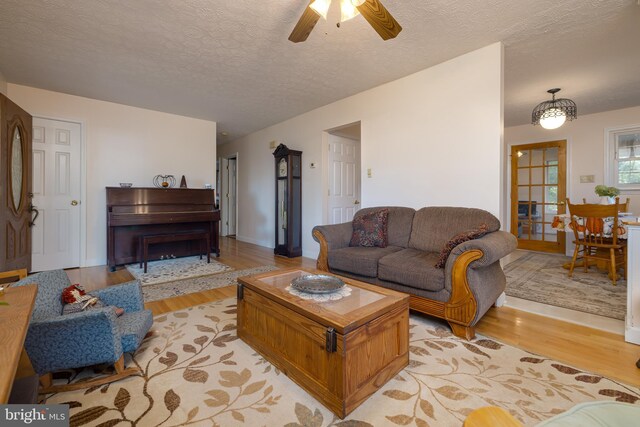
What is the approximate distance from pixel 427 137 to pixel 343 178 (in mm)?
1889

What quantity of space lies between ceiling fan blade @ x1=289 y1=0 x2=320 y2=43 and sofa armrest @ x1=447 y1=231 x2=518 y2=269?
183 cm

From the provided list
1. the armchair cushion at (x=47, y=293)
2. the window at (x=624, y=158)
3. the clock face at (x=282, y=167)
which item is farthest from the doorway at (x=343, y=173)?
the window at (x=624, y=158)

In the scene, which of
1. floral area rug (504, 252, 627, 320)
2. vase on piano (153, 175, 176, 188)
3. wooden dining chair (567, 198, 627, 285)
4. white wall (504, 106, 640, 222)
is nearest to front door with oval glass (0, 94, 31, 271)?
vase on piano (153, 175, 176, 188)

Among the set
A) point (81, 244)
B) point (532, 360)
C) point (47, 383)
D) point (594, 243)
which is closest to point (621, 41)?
point (594, 243)

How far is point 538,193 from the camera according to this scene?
5.29 meters

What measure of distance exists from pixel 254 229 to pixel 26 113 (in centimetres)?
378

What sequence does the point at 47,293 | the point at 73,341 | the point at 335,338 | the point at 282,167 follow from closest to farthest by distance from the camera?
the point at 335,338 → the point at 73,341 → the point at 47,293 → the point at 282,167

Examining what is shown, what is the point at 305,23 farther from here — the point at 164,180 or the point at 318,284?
the point at 164,180

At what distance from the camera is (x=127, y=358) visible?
5.68 feet

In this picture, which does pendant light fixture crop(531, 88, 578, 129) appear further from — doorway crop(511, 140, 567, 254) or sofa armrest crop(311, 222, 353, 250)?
sofa armrest crop(311, 222, 353, 250)

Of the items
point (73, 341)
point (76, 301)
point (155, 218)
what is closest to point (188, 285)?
point (155, 218)

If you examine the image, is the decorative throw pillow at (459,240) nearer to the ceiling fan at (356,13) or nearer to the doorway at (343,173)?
the ceiling fan at (356,13)

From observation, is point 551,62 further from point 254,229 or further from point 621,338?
point 254,229

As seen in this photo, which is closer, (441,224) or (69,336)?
(69,336)
